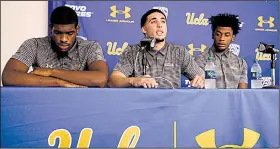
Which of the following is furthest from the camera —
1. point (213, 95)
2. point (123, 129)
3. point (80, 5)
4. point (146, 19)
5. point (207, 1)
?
point (207, 1)

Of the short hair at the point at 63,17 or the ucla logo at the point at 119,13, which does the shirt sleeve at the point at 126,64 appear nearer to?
the short hair at the point at 63,17

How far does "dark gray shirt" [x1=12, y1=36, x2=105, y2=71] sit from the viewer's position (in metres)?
2.14

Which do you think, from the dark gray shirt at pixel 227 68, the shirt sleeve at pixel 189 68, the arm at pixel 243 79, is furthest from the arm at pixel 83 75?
the arm at pixel 243 79

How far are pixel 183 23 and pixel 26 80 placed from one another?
199 centimetres

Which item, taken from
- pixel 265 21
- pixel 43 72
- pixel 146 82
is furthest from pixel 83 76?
pixel 265 21

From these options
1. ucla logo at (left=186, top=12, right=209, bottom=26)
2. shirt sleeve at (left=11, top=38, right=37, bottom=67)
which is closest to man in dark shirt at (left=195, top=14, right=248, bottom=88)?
ucla logo at (left=186, top=12, right=209, bottom=26)

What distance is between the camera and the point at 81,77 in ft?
5.76

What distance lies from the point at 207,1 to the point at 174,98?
2181 millimetres

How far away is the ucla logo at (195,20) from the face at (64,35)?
4.97 ft

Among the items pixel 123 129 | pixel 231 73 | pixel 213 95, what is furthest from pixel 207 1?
pixel 123 129

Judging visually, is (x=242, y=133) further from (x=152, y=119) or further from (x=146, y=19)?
(x=146, y=19)

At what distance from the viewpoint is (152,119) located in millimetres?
1465

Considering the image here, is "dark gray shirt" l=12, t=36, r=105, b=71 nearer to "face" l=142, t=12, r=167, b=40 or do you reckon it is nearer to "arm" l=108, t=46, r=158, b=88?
"arm" l=108, t=46, r=158, b=88

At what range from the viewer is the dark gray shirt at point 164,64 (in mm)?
2385
